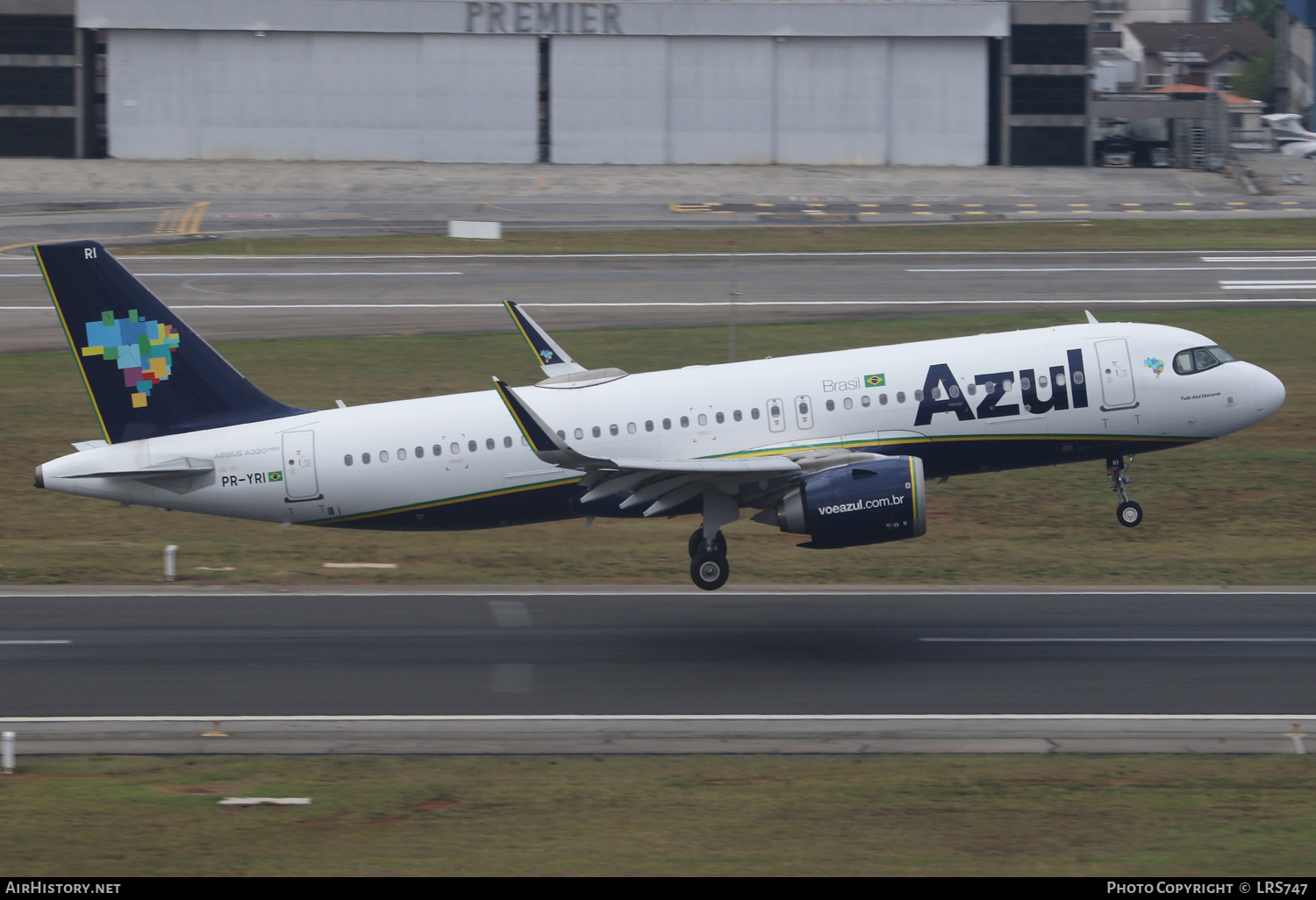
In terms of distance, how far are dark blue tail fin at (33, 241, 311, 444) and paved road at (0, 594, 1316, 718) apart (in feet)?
12.8

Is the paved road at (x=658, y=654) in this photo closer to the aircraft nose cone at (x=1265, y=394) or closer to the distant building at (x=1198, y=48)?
the aircraft nose cone at (x=1265, y=394)

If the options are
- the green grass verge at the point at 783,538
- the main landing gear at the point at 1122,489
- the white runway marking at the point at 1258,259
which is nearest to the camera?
the main landing gear at the point at 1122,489

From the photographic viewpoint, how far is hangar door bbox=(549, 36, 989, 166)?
93.9 metres

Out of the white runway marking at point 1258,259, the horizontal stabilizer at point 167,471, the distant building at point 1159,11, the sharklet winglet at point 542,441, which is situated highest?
the distant building at point 1159,11

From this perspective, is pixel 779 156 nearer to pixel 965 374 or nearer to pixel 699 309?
pixel 699 309

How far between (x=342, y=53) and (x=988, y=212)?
4317 centimetres

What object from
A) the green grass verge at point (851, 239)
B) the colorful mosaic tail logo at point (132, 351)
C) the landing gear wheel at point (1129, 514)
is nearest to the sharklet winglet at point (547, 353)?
the colorful mosaic tail logo at point (132, 351)

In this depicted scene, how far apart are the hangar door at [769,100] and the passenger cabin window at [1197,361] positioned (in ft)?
223

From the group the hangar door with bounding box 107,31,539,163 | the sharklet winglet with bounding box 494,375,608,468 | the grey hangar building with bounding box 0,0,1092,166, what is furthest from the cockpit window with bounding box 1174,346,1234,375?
the hangar door with bounding box 107,31,539,163

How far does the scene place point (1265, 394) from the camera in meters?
28.9

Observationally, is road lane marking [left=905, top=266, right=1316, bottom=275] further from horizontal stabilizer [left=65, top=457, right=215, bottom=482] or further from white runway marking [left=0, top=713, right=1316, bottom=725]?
white runway marking [left=0, top=713, right=1316, bottom=725]

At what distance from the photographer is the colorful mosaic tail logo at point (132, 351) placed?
1074 inches

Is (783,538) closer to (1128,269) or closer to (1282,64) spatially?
(1128,269)

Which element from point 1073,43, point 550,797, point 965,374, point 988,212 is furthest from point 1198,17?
point 550,797
